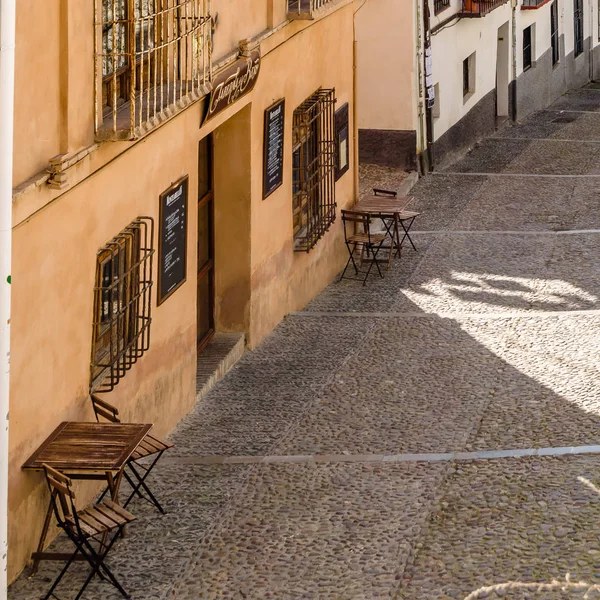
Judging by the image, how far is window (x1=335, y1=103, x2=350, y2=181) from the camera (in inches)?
603

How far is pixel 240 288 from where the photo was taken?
12.3m

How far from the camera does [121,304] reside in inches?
362

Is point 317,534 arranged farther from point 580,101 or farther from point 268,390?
point 580,101

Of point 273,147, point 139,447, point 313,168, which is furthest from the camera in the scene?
point 313,168

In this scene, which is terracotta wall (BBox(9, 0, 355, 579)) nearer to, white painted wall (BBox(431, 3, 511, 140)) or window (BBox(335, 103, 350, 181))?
window (BBox(335, 103, 350, 181))

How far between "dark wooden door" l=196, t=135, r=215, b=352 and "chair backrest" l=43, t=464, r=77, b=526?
4.36 m

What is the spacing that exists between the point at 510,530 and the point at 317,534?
A: 1202 millimetres

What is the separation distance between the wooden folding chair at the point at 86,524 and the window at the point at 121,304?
44.0 inches

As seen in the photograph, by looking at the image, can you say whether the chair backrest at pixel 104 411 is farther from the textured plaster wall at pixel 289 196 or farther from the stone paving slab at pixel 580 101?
the stone paving slab at pixel 580 101

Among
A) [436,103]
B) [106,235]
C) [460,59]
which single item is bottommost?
[106,235]

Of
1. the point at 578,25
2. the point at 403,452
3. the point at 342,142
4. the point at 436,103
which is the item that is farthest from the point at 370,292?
the point at 578,25

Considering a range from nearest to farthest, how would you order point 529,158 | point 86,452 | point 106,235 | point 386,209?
point 86,452 < point 106,235 < point 386,209 < point 529,158

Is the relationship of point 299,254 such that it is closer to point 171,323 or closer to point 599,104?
point 171,323

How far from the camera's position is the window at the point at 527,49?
1157 inches
